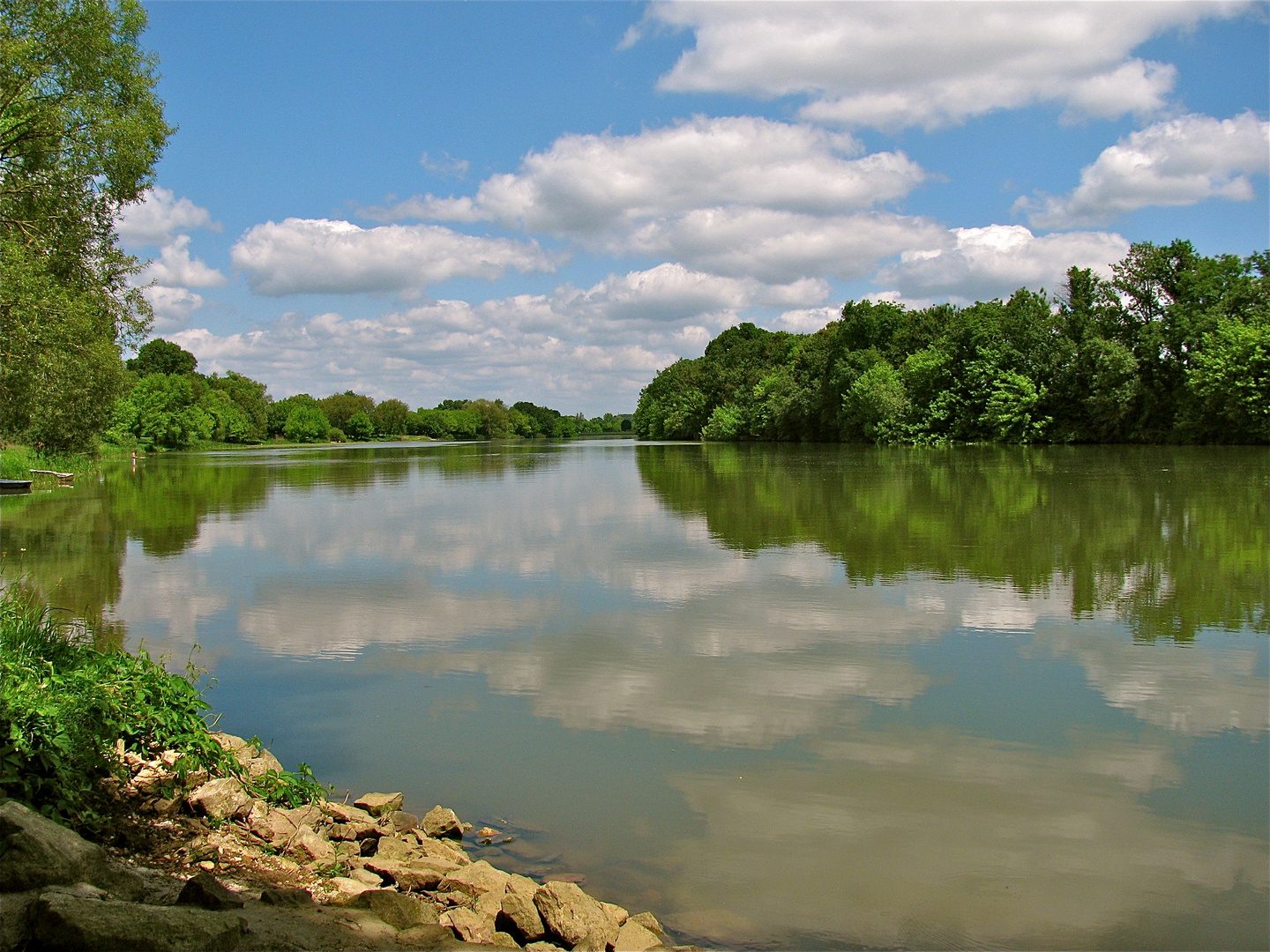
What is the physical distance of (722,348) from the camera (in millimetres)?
126000

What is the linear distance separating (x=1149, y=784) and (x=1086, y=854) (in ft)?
3.91

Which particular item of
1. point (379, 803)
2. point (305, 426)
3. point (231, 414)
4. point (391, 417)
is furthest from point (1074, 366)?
point (391, 417)

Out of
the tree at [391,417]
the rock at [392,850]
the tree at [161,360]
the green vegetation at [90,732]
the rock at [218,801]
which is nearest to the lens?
the green vegetation at [90,732]

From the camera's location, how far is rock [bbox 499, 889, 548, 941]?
4332mm

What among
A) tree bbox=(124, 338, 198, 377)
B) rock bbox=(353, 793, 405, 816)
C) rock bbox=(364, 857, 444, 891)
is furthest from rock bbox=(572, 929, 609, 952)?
tree bbox=(124, 338, 198, 377)

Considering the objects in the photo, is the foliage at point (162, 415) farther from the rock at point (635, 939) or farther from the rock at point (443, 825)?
the rock at point (635, 939)

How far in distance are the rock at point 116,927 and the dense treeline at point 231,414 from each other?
33.6m

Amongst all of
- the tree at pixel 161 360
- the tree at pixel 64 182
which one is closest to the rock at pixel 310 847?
the tree at pixel 64 182

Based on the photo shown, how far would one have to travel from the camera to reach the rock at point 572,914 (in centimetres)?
427

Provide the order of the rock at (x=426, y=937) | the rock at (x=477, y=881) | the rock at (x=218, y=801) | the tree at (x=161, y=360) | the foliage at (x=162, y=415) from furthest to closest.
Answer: the tree at (x=161, y=360) → the foliage at (x=162, y=415) → the rock at (x=218, y=801) → the rock at (x=477, y=881) → the rock at (x=426, y=937)

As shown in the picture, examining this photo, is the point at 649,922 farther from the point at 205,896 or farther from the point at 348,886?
the point at 205,896

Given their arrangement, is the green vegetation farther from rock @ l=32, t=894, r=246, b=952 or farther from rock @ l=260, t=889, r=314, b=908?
rock @ l=32, t=894, r=246, b=952

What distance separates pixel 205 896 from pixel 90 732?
1.92 metres

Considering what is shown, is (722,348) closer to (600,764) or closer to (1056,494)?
(1056,494)
